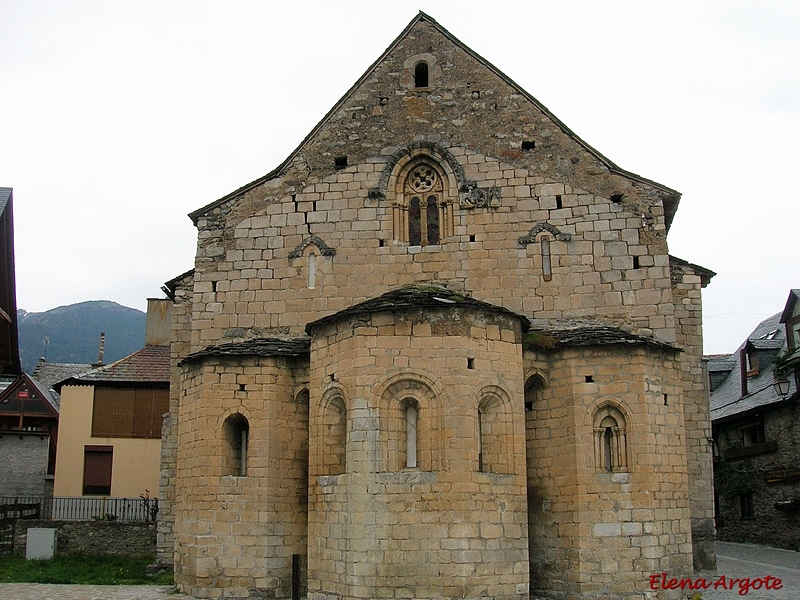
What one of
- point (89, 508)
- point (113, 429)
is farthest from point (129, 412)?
point (89, 508)

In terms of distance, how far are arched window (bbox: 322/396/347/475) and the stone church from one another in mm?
40

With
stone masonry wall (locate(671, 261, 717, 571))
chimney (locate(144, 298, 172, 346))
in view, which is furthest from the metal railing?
stone masonry wall (locate(671, 261, 717, 571))

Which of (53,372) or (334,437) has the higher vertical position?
(53,372)

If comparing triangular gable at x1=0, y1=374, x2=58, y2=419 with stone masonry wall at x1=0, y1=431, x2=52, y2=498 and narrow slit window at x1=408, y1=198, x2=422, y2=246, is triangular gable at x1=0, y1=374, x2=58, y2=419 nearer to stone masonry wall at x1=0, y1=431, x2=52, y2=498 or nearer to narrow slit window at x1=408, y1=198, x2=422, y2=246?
stone masonry wall at x1=0, y1=431, x2=52, y2=498

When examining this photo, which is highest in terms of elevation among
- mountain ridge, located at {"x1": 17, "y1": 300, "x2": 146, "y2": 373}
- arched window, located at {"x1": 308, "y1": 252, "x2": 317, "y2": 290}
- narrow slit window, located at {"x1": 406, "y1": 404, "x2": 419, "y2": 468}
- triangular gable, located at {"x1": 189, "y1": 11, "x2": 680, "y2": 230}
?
mountain ridge, located at {"x1": 17, "y1": 300, "x2": 146, "y2": 373}

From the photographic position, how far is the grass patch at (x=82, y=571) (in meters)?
16.2

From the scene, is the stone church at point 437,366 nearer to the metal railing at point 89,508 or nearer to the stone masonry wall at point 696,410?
the stone masonry wall at point 696,410

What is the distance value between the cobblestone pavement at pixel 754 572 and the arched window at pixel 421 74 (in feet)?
37.4

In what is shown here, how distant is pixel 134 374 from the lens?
2627 cm

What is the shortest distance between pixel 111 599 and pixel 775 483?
19496 mm

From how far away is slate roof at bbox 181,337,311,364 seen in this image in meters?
15.2

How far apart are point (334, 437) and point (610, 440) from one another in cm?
494

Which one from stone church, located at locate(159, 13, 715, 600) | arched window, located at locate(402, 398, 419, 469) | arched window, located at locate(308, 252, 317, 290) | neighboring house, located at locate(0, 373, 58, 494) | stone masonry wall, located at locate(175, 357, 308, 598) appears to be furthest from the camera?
neighboring house, located at locate(0, 373, 58, 494)

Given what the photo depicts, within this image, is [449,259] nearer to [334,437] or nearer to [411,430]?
[411,430]
